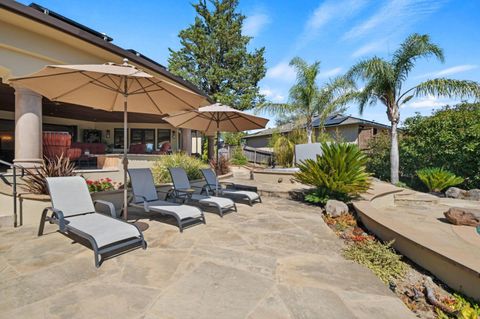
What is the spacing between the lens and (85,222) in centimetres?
400

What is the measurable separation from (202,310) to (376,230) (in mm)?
4210

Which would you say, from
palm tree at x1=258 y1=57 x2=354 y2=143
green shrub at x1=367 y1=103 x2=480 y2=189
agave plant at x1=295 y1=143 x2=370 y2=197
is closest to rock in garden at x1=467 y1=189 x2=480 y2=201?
green shrub at x1=367 y1=103 x2=480 y2=189

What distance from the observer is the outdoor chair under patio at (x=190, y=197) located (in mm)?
5937

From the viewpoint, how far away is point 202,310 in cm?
243

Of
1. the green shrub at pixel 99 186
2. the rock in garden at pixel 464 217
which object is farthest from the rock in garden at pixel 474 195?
the green shrub at pixel 99 186

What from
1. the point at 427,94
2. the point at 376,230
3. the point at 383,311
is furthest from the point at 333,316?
the point at 427,94

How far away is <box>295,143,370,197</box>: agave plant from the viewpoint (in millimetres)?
7055

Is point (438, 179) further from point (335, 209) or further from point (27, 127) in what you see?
point (27, 127)

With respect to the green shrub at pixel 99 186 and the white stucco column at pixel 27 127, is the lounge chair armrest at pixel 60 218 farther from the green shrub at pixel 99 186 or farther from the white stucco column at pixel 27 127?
the white stucco column at pixel 27 127

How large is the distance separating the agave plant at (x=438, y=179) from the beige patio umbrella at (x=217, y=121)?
8.49m

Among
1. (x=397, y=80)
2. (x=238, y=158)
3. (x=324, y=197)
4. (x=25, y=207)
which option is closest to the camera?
(x=25, y=207)

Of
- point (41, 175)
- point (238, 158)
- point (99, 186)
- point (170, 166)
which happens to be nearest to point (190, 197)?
point (99, 186)

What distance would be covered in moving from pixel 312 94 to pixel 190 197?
12.4 m

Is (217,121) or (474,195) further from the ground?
(217,121)
